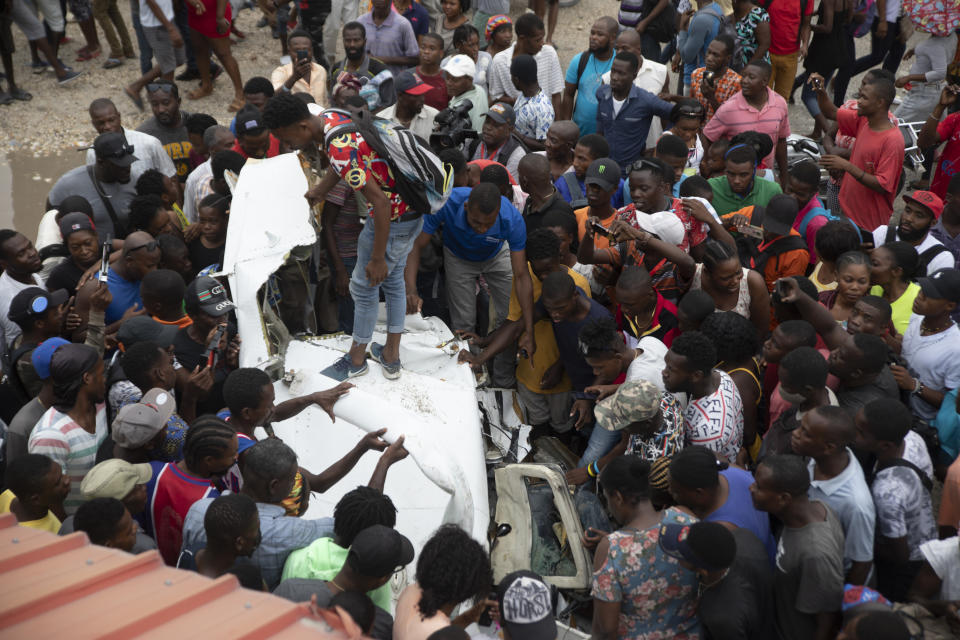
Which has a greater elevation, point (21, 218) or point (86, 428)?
point (86, 428)

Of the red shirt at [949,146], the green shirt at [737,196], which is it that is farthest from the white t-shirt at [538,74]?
the red shirt at [949,146]

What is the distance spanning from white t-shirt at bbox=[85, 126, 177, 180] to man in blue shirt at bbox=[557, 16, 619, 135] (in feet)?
12.4

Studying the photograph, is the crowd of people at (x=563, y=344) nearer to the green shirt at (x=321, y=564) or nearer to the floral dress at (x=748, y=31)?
the green shirt at (x=321, y=564)

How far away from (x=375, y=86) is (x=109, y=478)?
5.23m

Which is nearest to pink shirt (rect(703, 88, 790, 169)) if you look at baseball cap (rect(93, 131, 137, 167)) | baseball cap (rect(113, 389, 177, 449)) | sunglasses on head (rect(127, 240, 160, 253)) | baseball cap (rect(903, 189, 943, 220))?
baseball cap (rect(903, 189, 943, 220))

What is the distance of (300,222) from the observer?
183 inches

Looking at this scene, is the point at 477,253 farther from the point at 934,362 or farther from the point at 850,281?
the point at 934,362

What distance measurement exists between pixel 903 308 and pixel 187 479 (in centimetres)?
409

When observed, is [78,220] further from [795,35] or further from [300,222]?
[795,35]

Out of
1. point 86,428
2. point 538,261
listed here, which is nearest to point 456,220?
point 538,261

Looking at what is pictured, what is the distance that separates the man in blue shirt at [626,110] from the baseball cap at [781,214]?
6.86 feet

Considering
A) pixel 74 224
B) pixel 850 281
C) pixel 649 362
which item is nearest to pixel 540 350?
pixel 649 362

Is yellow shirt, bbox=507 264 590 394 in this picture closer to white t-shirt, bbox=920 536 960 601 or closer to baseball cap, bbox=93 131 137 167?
white t-shirt, bbox=920 536 960 601

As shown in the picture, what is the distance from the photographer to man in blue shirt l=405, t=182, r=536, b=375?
5094mm
